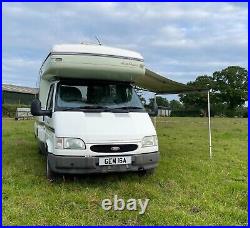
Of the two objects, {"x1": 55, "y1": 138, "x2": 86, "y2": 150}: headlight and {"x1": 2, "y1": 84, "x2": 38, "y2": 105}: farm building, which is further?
{"x1": 2, "y1": 84, "x2": 38, "y2": 105}: farm building

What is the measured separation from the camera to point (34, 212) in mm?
5016

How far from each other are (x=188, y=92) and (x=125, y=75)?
11.8ft

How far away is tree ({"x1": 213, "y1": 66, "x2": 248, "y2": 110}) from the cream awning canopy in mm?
52834

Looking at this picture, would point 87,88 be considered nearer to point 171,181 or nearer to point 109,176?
point 109,176

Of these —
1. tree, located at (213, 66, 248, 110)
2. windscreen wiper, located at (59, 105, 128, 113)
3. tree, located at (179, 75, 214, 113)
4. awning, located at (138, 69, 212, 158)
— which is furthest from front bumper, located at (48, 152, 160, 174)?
tree, located at (213, 66, 248, 110)

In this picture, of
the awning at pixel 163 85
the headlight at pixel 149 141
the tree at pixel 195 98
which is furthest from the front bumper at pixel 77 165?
the tree at pixel 195 98

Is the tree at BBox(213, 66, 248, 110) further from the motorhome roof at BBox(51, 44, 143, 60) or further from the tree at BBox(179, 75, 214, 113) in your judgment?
the motorhome roof at BBox(51, 44, 143, 60)

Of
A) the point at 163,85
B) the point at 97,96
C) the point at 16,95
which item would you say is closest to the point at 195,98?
the point at 163,85

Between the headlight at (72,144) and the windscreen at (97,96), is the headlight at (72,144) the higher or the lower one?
the lower one

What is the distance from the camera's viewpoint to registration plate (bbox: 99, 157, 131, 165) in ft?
19.7

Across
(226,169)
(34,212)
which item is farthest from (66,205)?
(226,169)

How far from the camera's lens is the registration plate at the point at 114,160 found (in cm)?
600

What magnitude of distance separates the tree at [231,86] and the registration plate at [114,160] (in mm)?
58186

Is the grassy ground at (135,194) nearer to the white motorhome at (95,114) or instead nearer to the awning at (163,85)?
the white motorhome at (95,114)
